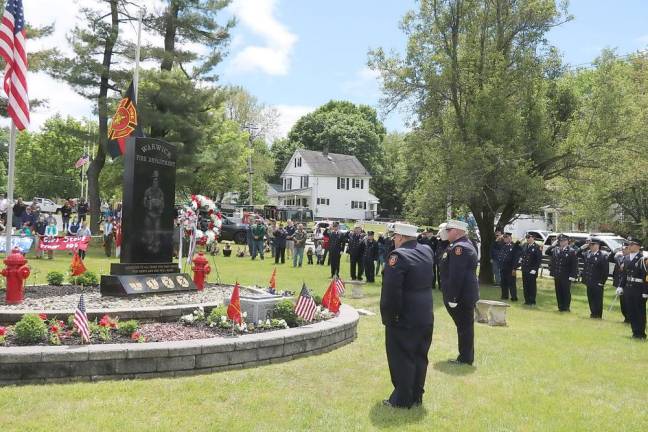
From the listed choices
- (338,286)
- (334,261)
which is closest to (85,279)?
(338,286)

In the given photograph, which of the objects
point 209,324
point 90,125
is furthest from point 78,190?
point 209,324

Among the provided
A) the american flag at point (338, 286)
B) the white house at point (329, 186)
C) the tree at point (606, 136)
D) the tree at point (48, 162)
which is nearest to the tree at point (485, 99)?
the tree at point (606, 136)

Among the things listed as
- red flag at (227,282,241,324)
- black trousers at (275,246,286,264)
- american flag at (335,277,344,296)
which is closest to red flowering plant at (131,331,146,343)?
red flag at (227,282,241,324)

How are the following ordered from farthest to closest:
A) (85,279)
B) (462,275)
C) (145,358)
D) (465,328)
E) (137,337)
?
(85,279), (465,328), (462,275), (137,337), (145,358)

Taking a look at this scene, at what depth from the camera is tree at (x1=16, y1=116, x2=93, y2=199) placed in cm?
6581

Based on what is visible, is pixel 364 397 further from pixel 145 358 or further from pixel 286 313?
pixel 145 358

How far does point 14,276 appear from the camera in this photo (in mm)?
9336

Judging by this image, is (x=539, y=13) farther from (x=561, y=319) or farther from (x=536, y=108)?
(x=561, y=319)

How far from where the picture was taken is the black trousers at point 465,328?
27.1 ft

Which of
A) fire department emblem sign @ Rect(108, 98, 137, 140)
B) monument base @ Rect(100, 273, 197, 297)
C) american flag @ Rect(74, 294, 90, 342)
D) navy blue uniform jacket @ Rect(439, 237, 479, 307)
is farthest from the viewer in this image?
fire department emblem sign @ Rect(108, 98, 137, 140)

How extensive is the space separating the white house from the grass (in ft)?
185

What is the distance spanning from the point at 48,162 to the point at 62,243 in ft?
171

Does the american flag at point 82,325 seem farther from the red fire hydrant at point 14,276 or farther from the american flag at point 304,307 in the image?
the red fire hydrant at point 14,276

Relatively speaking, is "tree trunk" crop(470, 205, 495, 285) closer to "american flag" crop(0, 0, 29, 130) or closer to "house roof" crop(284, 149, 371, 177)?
"american flag" crop(0, 0, 29, 130)
